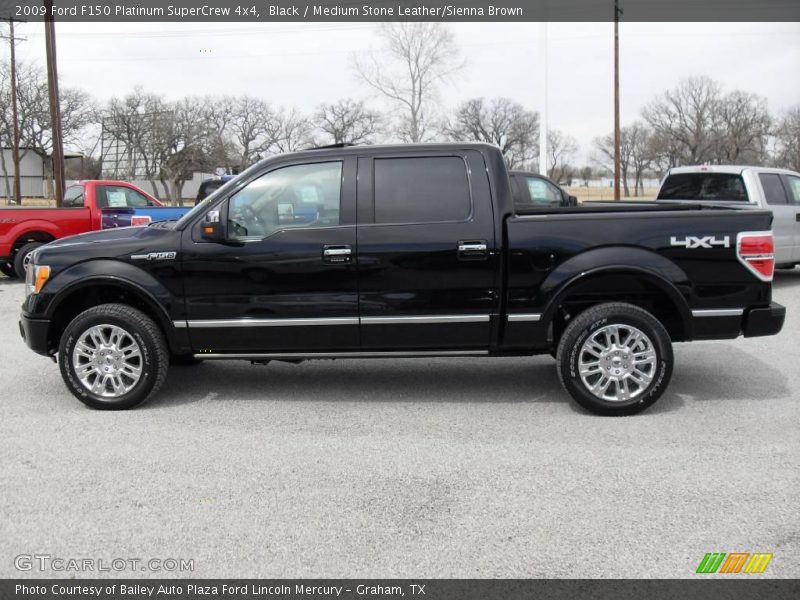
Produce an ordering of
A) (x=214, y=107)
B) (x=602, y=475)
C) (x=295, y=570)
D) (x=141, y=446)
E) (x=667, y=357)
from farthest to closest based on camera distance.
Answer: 1. (x=214, y=107)
2. (x=667, y=357)
3. (x=141, y=446)
4. (x=602, y=475)
5. (x=295, y=570)

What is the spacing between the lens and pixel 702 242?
5234 mm

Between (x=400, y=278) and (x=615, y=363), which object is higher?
(x=400, y=278)

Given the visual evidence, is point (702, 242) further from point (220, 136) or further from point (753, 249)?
point (220, 136)

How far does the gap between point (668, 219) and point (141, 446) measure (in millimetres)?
3946

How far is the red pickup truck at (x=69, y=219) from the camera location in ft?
43.4

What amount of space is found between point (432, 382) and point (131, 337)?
8.13ft

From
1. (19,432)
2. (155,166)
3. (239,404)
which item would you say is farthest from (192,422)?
(155,166)

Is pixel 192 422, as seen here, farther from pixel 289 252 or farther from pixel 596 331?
pixel 596 331

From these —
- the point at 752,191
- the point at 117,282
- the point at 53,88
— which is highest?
the point at 53,88

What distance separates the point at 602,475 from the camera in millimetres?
4172

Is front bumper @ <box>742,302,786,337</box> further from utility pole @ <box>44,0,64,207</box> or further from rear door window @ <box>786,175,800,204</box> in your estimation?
utility pole @ <box>44,0,64,207</box>

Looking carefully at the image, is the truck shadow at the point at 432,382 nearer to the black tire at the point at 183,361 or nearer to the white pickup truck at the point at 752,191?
the black tire at the point at 183,361

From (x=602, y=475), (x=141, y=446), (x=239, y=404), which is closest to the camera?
(x=602, y=475)

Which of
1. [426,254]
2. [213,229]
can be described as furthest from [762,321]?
[213,229]
